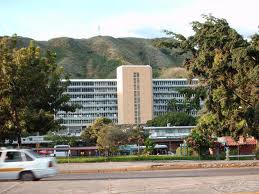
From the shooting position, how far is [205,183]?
1655 cm

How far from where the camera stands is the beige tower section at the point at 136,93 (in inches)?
7490

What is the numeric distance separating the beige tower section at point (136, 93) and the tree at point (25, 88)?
14887 cm

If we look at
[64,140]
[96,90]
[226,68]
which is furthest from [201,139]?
[96,90]

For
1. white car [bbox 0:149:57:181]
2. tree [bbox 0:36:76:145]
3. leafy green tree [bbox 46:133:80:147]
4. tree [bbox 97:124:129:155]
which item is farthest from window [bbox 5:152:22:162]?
leafy green tree [bbox 46:133:80:147]

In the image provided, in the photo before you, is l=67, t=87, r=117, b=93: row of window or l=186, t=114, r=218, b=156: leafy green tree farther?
l=67, t=87, r=117, b=93: row of window

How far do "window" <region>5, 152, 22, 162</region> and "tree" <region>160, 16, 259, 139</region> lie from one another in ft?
51.7

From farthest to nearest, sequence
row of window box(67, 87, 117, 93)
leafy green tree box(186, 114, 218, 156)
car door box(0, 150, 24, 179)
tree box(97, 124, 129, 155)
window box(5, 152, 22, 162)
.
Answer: row of window box(67, 87, 117, 93) < tree box(97, 124, 129, 155) < leafy green tree box(186, 114, 218, 156) < window box(5, 152, 22, 162) < car door box(0, 150, 24, 179)

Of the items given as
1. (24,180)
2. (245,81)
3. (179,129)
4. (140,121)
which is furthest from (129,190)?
(140,121)

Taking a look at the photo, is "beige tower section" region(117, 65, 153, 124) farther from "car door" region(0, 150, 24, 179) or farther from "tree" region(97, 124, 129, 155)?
"car door" region(0, 150, 24, 179)

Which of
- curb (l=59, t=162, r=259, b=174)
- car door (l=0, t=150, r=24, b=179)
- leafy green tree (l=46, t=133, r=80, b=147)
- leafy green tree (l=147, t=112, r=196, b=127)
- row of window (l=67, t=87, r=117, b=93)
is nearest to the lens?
car door (l=0, t=150, r=24, b=179)

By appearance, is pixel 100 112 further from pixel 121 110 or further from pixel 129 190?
pixel 129 190

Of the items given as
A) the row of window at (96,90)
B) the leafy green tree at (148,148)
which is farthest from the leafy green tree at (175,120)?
the leafy green tree at (148,148)

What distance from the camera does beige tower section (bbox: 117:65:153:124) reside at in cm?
19025

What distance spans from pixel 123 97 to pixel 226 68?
519 ft
